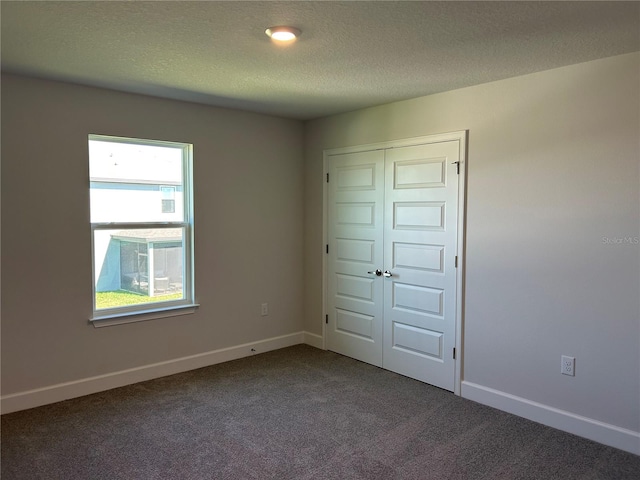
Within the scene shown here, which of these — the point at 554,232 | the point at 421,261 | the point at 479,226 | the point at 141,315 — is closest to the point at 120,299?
the point at 141,315

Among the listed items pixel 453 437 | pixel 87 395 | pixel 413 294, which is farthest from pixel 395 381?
pixel 87 395

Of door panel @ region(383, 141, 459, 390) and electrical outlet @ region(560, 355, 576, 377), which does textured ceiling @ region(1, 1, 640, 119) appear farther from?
electrical outlet @ region(560, 355, 576, 377)

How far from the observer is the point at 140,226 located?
13.0ft

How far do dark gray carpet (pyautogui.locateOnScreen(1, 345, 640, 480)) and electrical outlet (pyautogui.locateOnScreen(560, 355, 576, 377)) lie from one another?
39 cm

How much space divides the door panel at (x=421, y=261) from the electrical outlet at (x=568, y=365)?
2.71ft

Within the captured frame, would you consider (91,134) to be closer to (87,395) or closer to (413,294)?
(87,395)

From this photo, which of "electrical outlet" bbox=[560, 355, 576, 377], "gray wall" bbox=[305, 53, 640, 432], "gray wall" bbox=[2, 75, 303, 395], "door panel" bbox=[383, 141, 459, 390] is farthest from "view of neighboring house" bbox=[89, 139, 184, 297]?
"electrical outlet" bbox=[560, 355, 576, 377]

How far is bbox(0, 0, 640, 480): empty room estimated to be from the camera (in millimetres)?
2637

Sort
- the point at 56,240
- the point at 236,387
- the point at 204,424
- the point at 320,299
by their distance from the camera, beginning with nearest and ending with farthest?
1. the point at 204,424
2. the point at 56,240
3. the point at 236,387
4. the point at 320,299

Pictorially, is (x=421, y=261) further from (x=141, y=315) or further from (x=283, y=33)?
(x=141, y=315)

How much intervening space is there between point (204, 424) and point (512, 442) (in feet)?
6.49

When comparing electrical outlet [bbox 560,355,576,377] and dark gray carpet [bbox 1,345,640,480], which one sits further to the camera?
electrical outlet [bbox 560,355,576,377]

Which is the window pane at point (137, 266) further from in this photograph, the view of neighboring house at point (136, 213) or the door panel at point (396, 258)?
the door panel at point (396, 258)

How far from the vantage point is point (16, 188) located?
334cm
